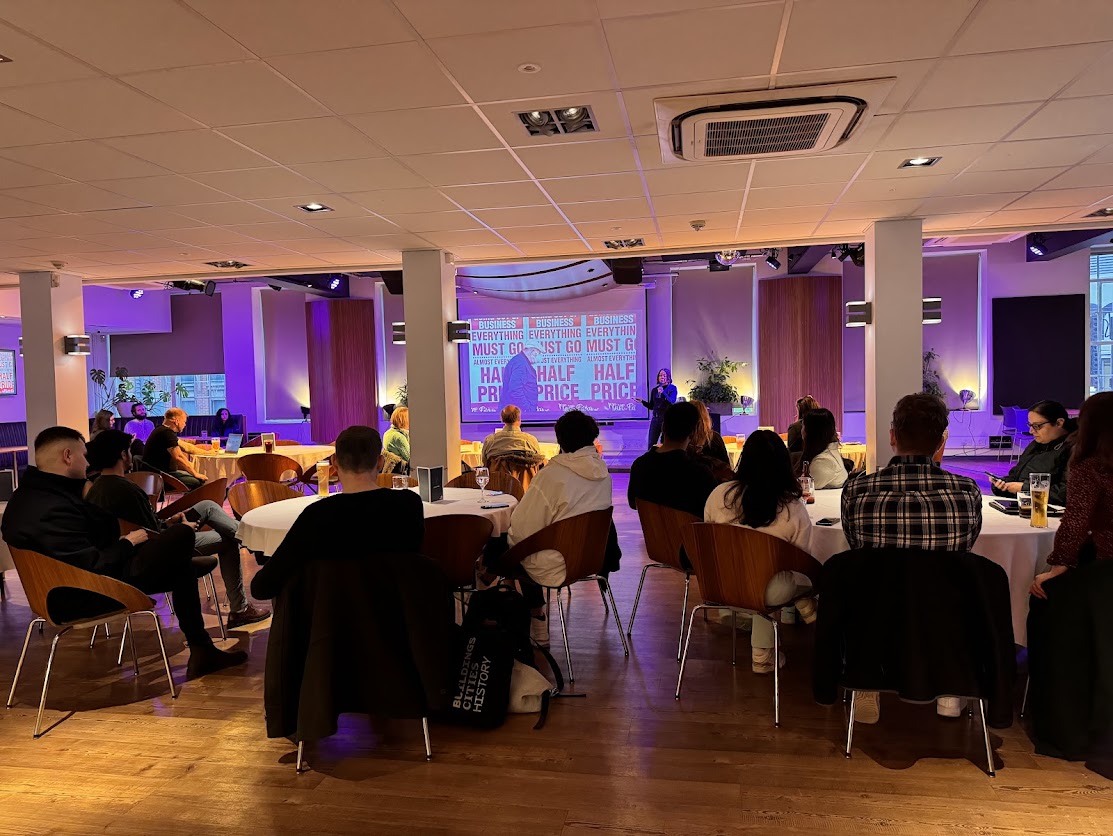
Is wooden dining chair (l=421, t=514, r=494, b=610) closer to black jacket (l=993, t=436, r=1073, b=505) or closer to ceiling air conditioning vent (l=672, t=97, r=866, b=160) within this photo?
ceiling air conditioning vent (l=672, t=97, r=866, b=160)

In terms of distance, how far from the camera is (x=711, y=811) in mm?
2666

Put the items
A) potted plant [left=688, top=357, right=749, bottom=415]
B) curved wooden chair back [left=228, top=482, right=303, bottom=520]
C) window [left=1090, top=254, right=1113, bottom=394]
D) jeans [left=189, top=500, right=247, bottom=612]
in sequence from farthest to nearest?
Answer: potted plant [left=688, top=357, right=749, bottom=415] < window [left=1090, top=254, right=1113, bottom=394] < curved wooden chair back [left=228, top=482, right=303, bottom=520] < jeans [left=189, top=500, right=247, bottom=612]

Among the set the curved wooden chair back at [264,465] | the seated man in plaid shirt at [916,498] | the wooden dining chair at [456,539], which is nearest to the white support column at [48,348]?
the curved wooden chair back at [264,465]

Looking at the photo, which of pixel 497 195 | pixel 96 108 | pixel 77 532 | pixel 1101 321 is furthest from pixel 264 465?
pixel 1101 321

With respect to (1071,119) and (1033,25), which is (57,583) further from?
(1071,119)

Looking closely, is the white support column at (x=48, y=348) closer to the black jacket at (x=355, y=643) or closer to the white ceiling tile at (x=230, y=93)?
the white ceiling tile at (x=230, y=93)

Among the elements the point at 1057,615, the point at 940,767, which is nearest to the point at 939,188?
the point at 1057,615

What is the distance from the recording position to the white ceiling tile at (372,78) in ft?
10.9

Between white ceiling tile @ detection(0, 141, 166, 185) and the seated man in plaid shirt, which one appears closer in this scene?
the seated man in plaid shirt

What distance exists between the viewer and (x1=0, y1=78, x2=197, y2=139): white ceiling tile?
3615mm

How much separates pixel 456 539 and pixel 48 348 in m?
7.88

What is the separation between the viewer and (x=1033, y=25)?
3.16 m

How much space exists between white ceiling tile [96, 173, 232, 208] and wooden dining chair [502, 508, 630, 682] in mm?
3505

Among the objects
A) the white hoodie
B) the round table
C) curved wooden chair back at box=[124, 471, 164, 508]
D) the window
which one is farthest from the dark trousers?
the window
